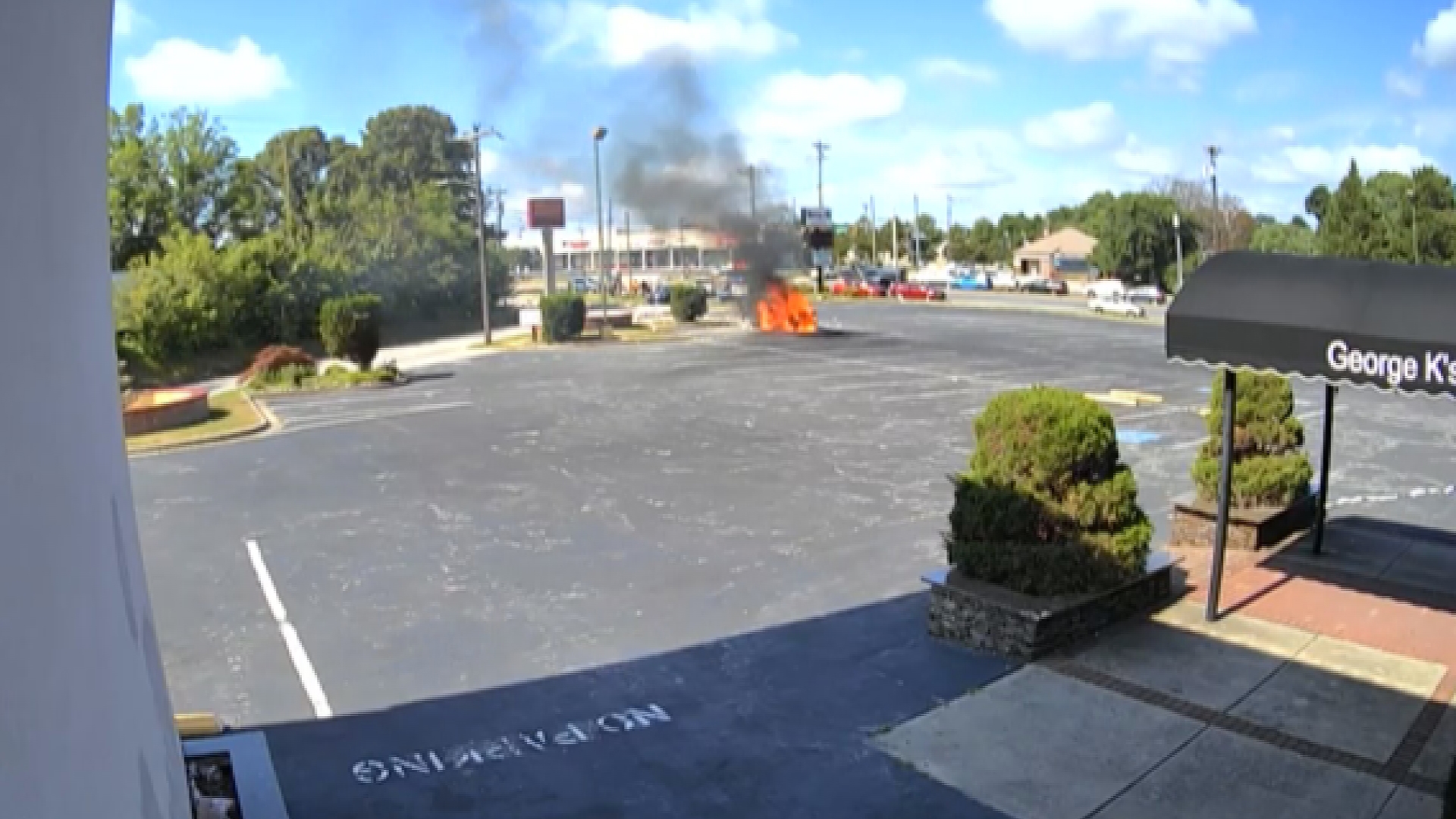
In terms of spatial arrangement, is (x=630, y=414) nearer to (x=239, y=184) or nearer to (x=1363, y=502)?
(x=1363, y=502)

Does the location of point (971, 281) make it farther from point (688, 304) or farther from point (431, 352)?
point (431, 352)

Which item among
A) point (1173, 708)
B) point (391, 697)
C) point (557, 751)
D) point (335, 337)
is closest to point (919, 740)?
point (1173, 708)

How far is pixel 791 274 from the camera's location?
4250 centimetres

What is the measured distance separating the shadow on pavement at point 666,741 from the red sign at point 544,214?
3918 centimetres

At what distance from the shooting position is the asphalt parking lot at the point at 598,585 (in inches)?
255

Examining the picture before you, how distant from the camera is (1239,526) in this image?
420 inches

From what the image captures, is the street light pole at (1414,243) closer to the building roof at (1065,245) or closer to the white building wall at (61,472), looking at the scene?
the building roof at (1065,245)

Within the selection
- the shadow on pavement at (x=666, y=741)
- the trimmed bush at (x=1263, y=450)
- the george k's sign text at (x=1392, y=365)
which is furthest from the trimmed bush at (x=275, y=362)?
the george k's sign text at (x=1392, y=365)

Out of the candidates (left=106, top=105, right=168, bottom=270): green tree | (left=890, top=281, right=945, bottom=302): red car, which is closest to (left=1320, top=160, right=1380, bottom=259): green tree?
(left=890, top=281, right=945, bottom=302): red car

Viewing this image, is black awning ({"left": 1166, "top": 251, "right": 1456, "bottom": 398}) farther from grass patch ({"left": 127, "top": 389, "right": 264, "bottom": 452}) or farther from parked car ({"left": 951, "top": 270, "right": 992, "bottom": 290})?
parked car ({"left": 951, "top": 270, "right": 992, "bottom": 290})

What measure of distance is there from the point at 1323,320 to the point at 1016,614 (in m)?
3.15

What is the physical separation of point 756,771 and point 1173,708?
288 centimetres

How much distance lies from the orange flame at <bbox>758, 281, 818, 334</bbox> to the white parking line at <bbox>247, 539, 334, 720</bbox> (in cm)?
2766

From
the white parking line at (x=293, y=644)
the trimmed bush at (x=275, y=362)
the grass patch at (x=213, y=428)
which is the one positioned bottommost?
the white parking line at (x=293, y=644)
